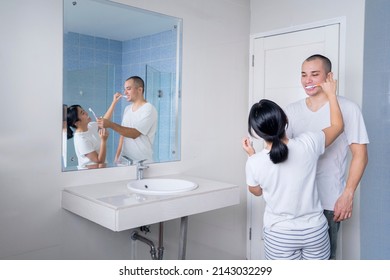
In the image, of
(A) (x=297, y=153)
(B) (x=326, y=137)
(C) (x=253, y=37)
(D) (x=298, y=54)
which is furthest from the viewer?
(C) (x=253, y=37)

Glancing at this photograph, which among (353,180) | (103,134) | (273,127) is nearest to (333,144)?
(353,180)

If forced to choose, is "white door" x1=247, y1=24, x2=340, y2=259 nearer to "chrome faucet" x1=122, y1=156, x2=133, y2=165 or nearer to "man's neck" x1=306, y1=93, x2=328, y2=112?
"man's neck" x1=306, y1=93, x2=328, y2=112

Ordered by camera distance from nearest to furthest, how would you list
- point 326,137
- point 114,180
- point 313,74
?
point 326,137
point 313,74
point 114,180

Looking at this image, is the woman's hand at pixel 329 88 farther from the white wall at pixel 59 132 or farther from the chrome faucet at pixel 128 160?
the chrome faucet at pixel 128 160

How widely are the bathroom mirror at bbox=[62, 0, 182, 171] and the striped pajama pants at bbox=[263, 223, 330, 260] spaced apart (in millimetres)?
965

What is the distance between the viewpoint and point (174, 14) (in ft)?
7.43

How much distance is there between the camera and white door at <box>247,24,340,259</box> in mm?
2362

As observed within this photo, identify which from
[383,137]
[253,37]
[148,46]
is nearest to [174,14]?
[148,46]

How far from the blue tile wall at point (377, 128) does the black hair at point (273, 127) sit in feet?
3.36

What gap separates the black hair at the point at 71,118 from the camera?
1826 mm

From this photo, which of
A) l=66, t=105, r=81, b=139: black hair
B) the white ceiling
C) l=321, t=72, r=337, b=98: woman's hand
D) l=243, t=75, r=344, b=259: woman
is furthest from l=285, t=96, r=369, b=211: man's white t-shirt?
l=66, t=105, r=81, b=139: black hair

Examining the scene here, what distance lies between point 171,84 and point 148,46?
275 millimetres
